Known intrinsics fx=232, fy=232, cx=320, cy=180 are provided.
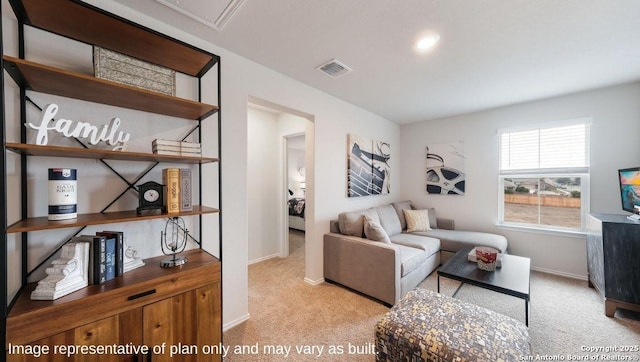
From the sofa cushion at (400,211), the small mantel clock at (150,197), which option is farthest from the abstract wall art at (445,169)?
the small mantel clock at (150,197)

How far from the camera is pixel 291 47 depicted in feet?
6.45

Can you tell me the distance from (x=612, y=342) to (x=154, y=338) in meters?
3.26

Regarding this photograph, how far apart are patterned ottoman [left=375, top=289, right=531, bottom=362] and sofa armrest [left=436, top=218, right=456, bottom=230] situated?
104 inches

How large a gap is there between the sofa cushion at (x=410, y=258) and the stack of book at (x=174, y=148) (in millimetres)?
2122

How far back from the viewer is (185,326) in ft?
4.50

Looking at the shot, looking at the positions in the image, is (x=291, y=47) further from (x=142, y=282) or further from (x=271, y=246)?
(x=271, y=246)

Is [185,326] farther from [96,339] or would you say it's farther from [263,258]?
[263,258]

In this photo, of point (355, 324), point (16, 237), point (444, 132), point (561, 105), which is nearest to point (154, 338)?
point (16, 237)

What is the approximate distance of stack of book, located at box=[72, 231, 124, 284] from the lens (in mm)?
1201

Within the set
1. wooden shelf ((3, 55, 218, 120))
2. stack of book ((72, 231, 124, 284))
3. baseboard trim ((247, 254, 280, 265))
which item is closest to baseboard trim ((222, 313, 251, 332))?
stack of book ((72, 231, 124, 284))

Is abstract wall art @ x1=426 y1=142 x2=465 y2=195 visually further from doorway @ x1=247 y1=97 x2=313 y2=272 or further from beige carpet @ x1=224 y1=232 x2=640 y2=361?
doorway @ x1=247 y1=97 x2=313 y2=272

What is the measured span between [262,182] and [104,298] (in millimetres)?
2732

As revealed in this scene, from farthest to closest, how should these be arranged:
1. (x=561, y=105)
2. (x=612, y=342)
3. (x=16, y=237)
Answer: (x=561, y=105) → (x=612, y=342) → (x=16, y=237)

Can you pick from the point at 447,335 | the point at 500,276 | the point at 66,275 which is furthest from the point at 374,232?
the point at 66,275
